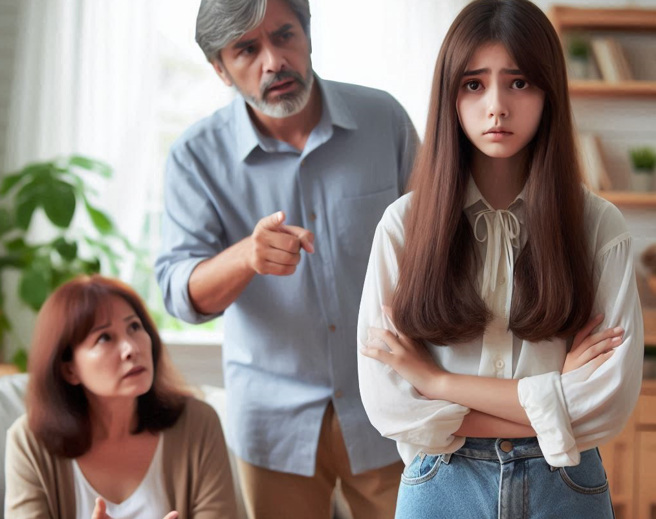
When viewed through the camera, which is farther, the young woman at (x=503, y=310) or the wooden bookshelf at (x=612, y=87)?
the wooden bookshelf at (x=612, y=87)

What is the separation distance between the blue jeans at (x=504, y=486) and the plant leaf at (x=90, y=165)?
2.33 meters

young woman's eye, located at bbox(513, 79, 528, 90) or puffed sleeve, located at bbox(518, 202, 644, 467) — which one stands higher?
young woman's eye, located at bbox(513, 79, 528, 90)

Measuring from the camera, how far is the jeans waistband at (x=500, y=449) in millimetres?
1109

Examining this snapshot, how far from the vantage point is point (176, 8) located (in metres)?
3.61

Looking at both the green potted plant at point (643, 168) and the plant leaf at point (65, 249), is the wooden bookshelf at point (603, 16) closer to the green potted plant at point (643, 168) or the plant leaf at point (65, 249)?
the green potted plant at point (643, 168)

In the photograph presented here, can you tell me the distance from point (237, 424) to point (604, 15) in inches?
94.2

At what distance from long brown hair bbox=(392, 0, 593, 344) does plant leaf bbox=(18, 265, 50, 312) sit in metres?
2.14

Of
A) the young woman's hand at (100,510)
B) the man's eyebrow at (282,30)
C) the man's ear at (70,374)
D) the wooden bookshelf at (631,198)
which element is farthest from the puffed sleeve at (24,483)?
the wooden bookshelf at (631,198)

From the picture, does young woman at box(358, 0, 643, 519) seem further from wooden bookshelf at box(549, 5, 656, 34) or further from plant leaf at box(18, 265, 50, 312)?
wooden bookshelf at box(549, 5, 656, 34)

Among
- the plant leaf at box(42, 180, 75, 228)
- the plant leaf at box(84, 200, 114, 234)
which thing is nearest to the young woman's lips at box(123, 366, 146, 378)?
the plant leaf at box(42, 180, 75, 228)

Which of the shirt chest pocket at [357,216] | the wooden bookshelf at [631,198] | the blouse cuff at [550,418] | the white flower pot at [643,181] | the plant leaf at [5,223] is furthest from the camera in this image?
the white flower pot at [643,181]

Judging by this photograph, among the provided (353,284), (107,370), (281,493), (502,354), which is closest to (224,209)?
(353,284)

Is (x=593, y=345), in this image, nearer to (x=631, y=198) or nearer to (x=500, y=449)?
(x=500, y=449)

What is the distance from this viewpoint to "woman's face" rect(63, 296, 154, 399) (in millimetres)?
1759
